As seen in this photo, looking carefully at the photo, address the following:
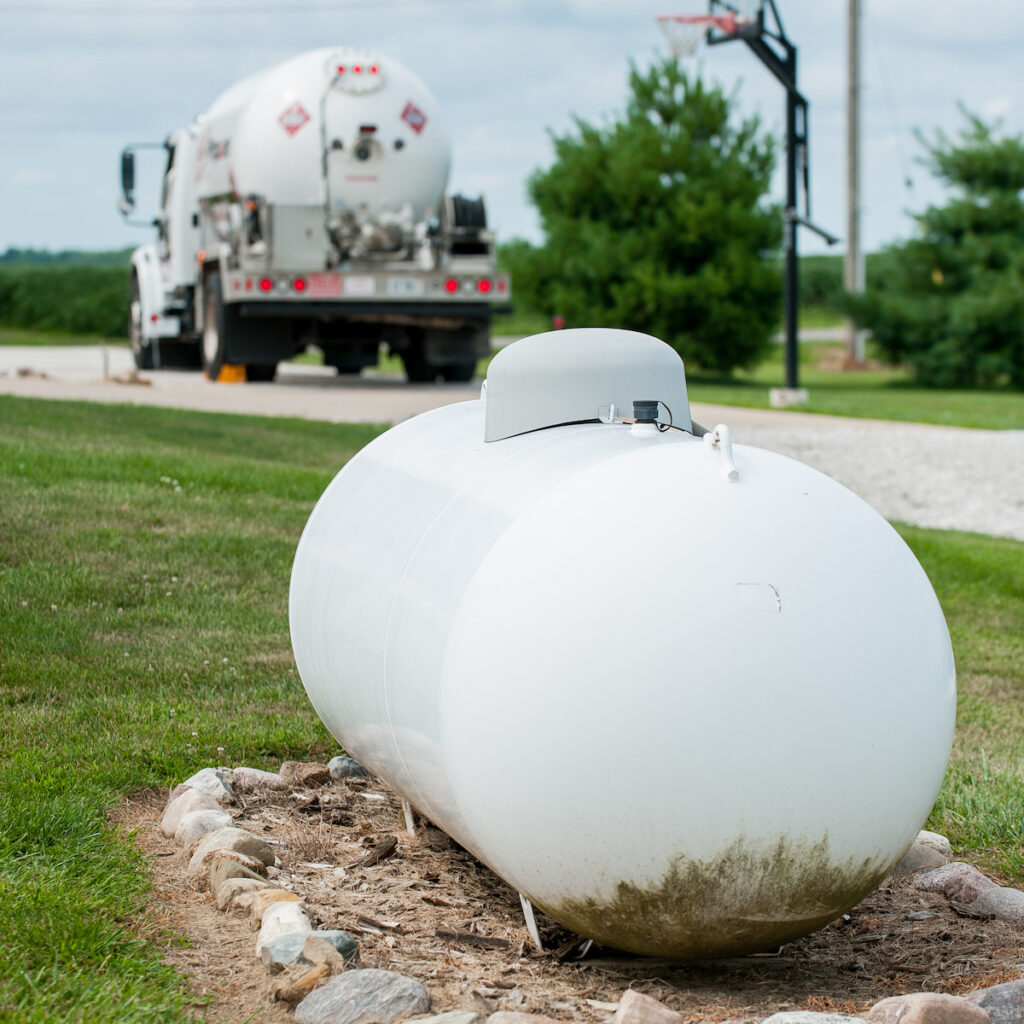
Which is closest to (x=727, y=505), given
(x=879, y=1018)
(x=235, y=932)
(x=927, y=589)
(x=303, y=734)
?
(x=927, y=589)

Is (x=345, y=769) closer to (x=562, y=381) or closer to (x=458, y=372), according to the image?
(x=562, y=381)

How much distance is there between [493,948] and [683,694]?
98 cm

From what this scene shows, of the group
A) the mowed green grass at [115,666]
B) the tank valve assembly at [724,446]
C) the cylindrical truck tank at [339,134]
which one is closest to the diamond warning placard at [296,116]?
the cylindrical truck tank at [339,134]

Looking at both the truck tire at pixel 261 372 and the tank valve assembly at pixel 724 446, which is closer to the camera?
the tank valve assembly at pixel 724 446

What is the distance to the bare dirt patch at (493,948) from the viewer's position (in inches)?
120

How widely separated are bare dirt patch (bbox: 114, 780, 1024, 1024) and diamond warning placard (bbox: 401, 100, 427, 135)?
13055mm

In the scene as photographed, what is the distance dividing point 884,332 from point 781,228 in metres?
3.05

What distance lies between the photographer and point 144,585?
6434 mm

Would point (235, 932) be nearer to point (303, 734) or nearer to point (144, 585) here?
point (303, 734)

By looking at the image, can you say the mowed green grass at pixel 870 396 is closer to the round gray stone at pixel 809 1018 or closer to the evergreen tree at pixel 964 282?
the evergreen tree at pixel 964 282

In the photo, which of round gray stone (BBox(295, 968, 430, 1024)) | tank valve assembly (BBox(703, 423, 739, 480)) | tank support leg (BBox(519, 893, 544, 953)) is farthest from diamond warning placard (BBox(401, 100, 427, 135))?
round gray stone (BBox(295, 968, 430, 1024))

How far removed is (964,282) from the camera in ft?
87.5

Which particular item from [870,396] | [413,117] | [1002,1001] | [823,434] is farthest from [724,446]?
[870,396]

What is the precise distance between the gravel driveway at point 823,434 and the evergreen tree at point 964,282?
10.3m
